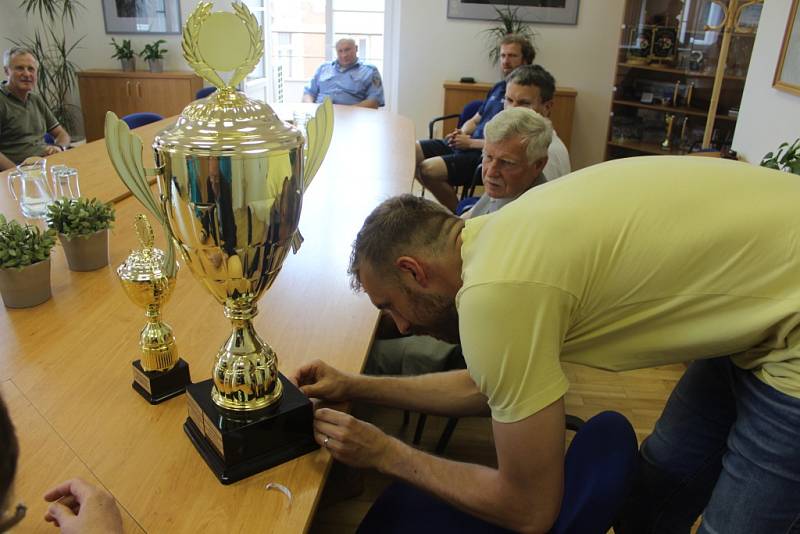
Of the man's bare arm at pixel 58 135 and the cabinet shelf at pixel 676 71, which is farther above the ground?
the cabinet shelf at pixel 676 71

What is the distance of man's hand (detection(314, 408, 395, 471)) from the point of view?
1.03 meters

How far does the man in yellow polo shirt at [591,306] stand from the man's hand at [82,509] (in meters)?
0.32

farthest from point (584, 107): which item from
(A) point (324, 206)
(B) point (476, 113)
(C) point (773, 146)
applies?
(A) point (324, 206)

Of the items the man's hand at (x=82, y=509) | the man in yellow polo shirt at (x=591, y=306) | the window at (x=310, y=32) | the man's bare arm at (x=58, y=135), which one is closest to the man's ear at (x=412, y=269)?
the man in yellow polo shirt at (x=591, y=306)

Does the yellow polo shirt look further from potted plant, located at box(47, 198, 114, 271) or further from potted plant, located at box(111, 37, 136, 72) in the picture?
potted plant, located at box(111, 37, 136, 72)

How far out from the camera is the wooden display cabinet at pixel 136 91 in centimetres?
570

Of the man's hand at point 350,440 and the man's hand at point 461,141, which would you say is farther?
the man's hand at point 461,141

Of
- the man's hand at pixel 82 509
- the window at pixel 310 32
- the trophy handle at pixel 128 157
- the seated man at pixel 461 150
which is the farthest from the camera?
the window at pixel 310 32

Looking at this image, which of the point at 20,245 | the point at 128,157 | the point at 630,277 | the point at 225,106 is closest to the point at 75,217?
the point at 20,245

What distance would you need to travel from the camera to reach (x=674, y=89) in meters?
4.98

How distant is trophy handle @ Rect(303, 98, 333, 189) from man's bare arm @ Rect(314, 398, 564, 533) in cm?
41

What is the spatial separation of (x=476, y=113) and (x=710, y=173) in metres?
3.49

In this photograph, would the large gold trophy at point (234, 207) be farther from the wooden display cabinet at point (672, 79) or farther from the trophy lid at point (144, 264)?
the wooden display cabinet at point (672, 79)

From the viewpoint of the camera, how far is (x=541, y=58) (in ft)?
18.5
